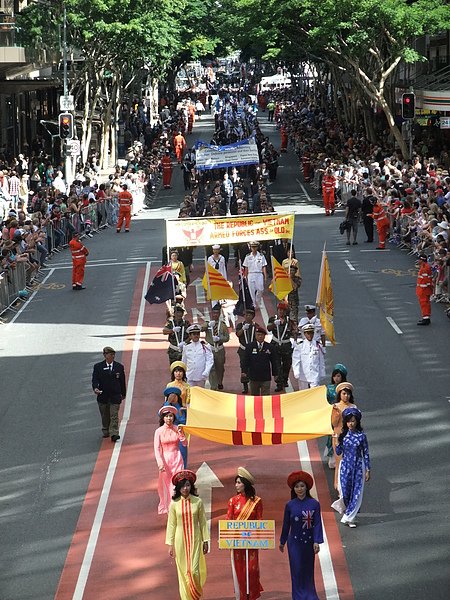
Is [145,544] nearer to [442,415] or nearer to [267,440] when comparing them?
[267,440]

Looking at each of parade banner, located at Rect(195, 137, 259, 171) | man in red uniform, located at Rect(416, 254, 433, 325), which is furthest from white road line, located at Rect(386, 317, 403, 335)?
parade banner, located at Rect(195, 137, 259, 171)

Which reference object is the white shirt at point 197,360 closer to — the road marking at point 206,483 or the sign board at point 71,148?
the road marking at point 206,483

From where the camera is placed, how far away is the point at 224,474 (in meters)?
18.5

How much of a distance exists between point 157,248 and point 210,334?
17511 mm

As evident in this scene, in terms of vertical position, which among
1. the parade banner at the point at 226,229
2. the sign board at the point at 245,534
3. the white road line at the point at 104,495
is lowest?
the white road line at the point at 104,495

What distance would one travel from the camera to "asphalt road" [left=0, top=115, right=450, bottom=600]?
50.9 feet

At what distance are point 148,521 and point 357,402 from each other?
20.2 ft

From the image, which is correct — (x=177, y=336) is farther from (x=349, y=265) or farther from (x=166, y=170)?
(x=166, y=170)

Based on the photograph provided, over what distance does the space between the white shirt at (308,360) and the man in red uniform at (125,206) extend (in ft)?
77.7

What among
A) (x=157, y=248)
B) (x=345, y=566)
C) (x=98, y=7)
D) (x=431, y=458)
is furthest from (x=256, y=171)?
(x=345, y=566)

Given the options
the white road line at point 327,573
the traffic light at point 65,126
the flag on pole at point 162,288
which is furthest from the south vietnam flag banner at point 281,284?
the traffic light at point 65,126

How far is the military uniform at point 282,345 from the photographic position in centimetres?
2261

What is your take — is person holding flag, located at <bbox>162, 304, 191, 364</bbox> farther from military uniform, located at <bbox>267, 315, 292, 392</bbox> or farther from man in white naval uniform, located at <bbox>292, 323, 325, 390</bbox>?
man in white naval uniform, located at <bbox>292, 323, 325, 390</bbox>

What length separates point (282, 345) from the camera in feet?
74.3
